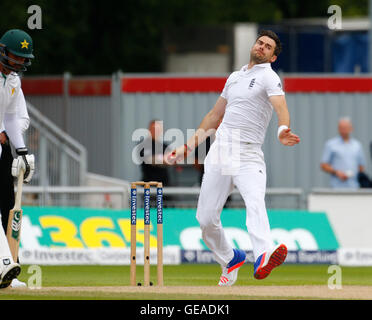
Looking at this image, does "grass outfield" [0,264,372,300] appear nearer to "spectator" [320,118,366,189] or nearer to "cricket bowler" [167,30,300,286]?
"cricket bowler" [167,30,300,286]

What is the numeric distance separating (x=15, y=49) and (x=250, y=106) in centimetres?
217

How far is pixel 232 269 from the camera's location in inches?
443

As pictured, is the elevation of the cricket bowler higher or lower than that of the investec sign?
higher

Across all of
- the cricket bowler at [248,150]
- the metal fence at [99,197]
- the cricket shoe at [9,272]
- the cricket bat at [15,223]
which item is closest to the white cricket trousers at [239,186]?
the cricket bowler at [248,150]

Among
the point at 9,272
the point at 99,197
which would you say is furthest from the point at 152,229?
the point at 9,272

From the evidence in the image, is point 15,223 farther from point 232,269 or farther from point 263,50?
point 263,50

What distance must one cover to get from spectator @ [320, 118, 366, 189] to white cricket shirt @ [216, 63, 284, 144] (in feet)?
25.9

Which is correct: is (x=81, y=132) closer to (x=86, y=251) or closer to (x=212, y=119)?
(x=86, y=251)

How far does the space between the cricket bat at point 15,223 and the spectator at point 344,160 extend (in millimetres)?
8488

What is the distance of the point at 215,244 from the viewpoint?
11070 millimetres

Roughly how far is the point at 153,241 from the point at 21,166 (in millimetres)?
5425

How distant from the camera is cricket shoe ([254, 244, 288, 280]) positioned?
1030cm

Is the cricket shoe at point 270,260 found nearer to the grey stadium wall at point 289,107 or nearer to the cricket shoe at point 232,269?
the cricket shoe at point 232,269

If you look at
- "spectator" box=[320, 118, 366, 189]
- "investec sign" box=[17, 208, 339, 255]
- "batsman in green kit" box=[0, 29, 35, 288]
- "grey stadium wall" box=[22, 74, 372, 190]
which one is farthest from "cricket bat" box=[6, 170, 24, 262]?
"grey stadium wall" box=[22, 74, 372, 190]
